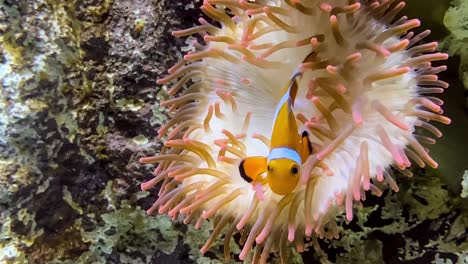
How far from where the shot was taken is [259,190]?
1.29 metres

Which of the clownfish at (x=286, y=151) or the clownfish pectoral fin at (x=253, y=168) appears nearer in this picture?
the clownfish at (x=286, y=151)

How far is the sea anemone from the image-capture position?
1.28 meters

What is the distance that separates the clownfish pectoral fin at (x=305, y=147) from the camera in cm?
126

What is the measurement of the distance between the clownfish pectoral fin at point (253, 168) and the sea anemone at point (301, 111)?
36 millimetres

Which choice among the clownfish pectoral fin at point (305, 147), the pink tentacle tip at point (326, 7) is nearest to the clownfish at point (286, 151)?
the clownfish pectoral fin at point (305, 147)

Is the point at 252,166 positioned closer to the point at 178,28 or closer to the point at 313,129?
the point at 313,129

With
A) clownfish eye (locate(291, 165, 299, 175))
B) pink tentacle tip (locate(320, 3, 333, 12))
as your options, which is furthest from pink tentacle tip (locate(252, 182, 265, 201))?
pink tentacle tip (locate(320, 3, 333, 12))

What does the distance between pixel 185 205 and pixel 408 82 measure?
63 cm

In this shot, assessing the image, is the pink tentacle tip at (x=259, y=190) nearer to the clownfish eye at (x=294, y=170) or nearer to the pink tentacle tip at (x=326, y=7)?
the clownfish eye at (x=294, y=170)

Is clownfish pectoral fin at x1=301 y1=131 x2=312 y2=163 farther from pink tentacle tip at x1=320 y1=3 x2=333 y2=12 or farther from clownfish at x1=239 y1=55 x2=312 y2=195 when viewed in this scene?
pink tentacle tip at x1=320 y1=3 x2=333 y2=12

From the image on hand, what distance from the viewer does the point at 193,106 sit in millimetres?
1565

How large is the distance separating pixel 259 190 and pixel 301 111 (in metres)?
0.29

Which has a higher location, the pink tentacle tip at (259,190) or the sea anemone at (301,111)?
the sea anemone at (301,111)

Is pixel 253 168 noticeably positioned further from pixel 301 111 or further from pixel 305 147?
pixel 301 111
